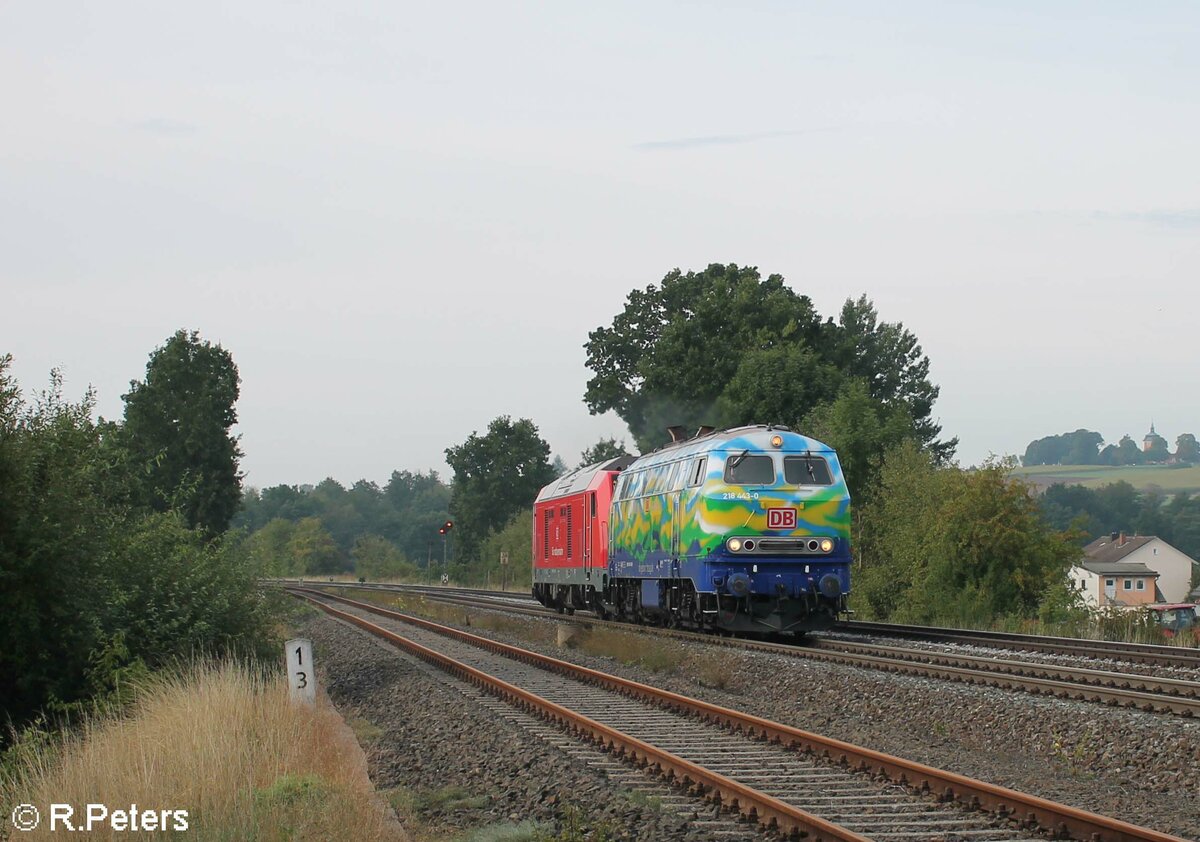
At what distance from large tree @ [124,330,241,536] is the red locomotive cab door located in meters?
41.6

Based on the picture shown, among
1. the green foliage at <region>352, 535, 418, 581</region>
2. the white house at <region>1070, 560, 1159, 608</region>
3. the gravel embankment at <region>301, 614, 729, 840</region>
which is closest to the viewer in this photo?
the gravel embankment at <region>301, 614, 729, 840</region>

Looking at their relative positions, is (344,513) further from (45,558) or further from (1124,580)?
(45,558)

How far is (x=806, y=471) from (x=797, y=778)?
12.9 meters

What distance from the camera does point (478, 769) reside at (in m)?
11.2

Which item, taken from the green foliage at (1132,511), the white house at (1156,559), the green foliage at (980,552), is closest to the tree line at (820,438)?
the green foliage at (980,552)

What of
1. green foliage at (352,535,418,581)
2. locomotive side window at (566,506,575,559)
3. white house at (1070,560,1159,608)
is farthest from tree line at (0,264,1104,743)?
white house at (1070,560,1159,608)

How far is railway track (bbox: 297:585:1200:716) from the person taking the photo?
13516 mm

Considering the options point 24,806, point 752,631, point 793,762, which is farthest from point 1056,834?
point 752,631

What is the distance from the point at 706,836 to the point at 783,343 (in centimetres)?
4744

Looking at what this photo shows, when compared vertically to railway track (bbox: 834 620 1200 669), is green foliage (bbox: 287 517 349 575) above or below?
above

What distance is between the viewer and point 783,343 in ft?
180

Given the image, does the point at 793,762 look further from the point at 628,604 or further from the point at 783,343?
the point at 783,343

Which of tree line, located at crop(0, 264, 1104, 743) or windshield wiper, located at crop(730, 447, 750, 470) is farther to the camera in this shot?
windshield wiper, located at crop(730, 447, 750, 470)
